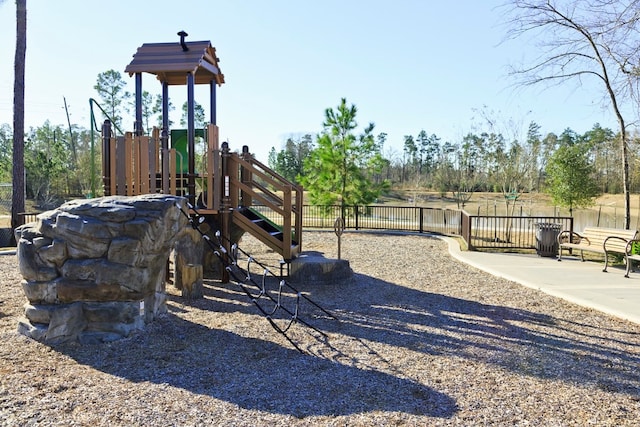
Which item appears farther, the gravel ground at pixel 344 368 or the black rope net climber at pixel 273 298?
the black rope net climber at pixel 273 298

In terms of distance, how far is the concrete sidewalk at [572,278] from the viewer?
19.2 ft

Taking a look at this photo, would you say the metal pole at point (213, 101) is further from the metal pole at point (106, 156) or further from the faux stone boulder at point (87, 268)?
the faux stone boulder at point (87, 268)

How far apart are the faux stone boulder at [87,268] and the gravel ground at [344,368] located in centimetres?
22

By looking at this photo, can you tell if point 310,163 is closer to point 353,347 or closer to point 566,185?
point 566,185

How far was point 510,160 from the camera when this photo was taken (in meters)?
20.1

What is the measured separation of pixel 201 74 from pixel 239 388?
6274 millimetres

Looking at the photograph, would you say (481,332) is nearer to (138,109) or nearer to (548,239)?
(548,239)

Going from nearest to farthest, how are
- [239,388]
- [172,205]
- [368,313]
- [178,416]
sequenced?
[178,416] < [239,388] < [172,205] < [368,313]

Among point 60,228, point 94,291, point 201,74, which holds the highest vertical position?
A: point 201,74

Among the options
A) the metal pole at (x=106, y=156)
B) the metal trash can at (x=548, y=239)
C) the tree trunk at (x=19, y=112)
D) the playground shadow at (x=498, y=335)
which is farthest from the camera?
the tree trunk at (x=19, y=112)

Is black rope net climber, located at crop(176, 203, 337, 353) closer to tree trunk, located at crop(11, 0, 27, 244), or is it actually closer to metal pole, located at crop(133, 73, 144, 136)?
metal pole, located at crop(133, 73, 144, 136)

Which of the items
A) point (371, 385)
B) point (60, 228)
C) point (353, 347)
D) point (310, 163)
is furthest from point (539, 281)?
point (310, 163)

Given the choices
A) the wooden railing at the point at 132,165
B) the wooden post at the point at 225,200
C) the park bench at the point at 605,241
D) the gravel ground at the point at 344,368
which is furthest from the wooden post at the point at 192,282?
the park bench at the point at 605,241

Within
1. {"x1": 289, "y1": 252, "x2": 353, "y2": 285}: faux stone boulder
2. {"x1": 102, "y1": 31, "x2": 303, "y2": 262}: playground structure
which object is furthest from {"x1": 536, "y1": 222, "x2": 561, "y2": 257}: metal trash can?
{"x1": 102, "y1": 31, "x2": 303, "y2": 262}: playground structure
